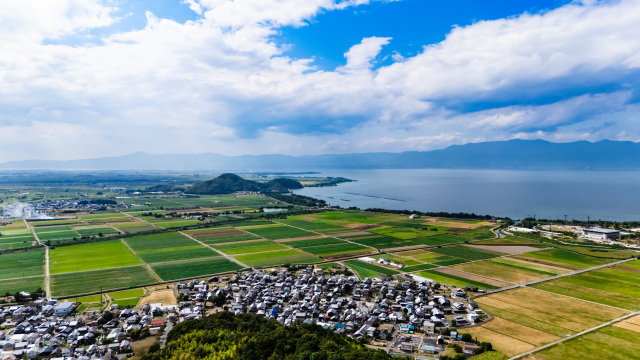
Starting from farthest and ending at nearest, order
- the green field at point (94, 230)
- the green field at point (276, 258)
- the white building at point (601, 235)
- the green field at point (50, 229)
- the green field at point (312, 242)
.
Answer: the green field at point (50, 229) → the green field at point (94, 230) → the white building at point (601, 235) → the green field at point (312, 242) → the green field at point (276, 258)

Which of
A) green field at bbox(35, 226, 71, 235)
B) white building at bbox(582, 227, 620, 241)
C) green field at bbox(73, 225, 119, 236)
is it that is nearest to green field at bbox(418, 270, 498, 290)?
white building at bbox(582, 227, 620, 241)

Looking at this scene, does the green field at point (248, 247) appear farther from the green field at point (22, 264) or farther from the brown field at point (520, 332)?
the brown field at point (520, 332)

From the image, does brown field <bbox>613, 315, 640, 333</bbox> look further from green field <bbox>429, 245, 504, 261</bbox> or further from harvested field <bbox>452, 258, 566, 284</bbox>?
green field <bbox>429, 245, 504, 261</bbox>

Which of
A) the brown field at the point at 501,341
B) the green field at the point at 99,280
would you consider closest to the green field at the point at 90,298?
the green field at the point at 99,280

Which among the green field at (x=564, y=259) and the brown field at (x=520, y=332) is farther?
the green field at (x=564, y=259)

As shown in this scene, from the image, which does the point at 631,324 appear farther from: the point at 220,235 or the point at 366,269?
the point at 220,235

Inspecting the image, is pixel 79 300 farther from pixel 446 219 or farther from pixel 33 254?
pixel 446 219
